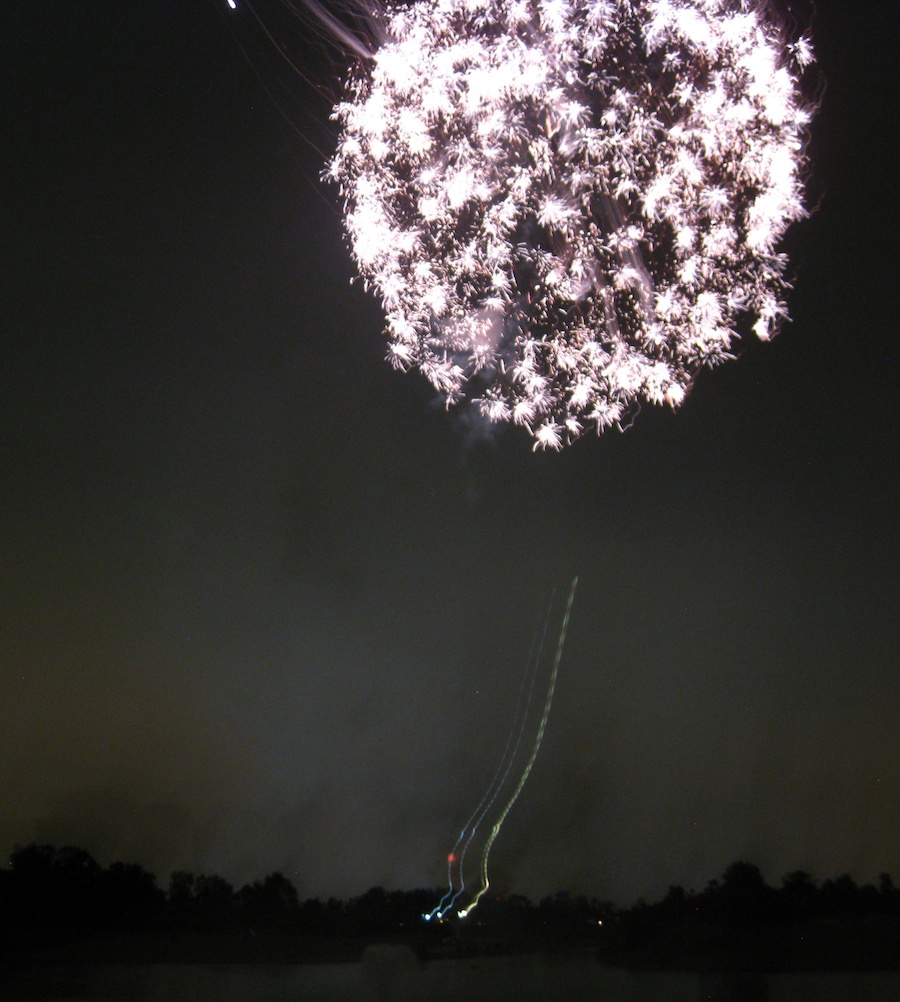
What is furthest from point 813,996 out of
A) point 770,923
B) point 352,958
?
point 352,958

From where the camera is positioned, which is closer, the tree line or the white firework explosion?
the white firework explosion

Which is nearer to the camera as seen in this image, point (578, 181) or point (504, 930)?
point (578, 181)

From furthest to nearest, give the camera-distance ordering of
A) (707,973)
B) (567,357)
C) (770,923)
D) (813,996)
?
(770,923) < (707,973) < (813,996) < (567,357)

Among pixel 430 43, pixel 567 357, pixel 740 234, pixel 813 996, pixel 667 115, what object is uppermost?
pixel 430 43

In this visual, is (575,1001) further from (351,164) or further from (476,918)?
(351,164)

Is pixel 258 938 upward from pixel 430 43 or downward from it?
downward

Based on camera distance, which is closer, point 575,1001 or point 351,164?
point 351,164

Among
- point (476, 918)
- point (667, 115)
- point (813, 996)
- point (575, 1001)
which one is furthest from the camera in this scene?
point (476, 918)

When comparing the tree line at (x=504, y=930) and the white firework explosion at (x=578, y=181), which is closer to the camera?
the white firework explosion at (x=578, y=181)
